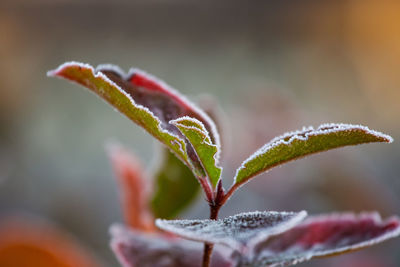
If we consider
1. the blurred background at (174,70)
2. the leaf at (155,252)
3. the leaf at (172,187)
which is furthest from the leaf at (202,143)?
the blurred background at (174,70)

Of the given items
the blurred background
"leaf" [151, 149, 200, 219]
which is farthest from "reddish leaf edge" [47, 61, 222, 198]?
the blurred background

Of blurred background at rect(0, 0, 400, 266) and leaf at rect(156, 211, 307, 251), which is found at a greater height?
blurred background at rect(0, 0, 400, 266)

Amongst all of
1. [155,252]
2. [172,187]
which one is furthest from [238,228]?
[172,187]

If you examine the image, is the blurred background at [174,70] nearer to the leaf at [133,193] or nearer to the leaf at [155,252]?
the leaf at [133,193]

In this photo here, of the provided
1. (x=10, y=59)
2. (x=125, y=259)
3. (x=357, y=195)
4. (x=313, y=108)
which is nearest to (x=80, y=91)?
(x=10, y=59)

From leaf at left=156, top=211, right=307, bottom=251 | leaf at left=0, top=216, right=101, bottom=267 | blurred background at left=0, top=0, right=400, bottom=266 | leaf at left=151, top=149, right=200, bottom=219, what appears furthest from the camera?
blurred background at left=0, top=0, right=400, bottom=266

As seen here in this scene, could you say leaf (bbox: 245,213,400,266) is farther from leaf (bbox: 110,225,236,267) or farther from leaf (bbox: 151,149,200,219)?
leaf (bbox: 151,149,200,219)
